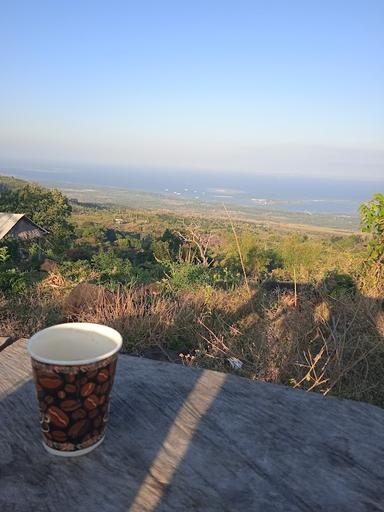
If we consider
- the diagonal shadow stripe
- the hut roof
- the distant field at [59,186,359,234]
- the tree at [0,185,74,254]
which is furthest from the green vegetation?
the distant field at [59,186,359,234]

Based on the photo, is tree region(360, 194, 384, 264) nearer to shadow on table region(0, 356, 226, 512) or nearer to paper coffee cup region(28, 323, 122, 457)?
shadow on table region(0, 356, 226, 512)

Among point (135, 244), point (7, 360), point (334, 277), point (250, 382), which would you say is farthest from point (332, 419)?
point (135, 244)

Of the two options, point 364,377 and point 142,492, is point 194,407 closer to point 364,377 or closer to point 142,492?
point 142,492

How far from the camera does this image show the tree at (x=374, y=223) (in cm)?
363

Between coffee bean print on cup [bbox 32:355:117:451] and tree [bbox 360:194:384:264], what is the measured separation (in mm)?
3488

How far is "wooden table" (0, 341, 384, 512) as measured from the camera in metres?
0.51

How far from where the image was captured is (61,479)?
20.9 inches

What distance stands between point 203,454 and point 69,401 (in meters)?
0.20

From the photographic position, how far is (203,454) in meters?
0.60

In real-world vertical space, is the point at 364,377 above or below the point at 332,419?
below

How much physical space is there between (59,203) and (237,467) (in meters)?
17.8

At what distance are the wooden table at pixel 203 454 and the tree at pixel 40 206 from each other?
591 inches

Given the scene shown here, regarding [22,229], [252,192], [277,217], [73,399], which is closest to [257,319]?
[73,399]

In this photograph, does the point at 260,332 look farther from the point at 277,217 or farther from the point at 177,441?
the point at 277,217
